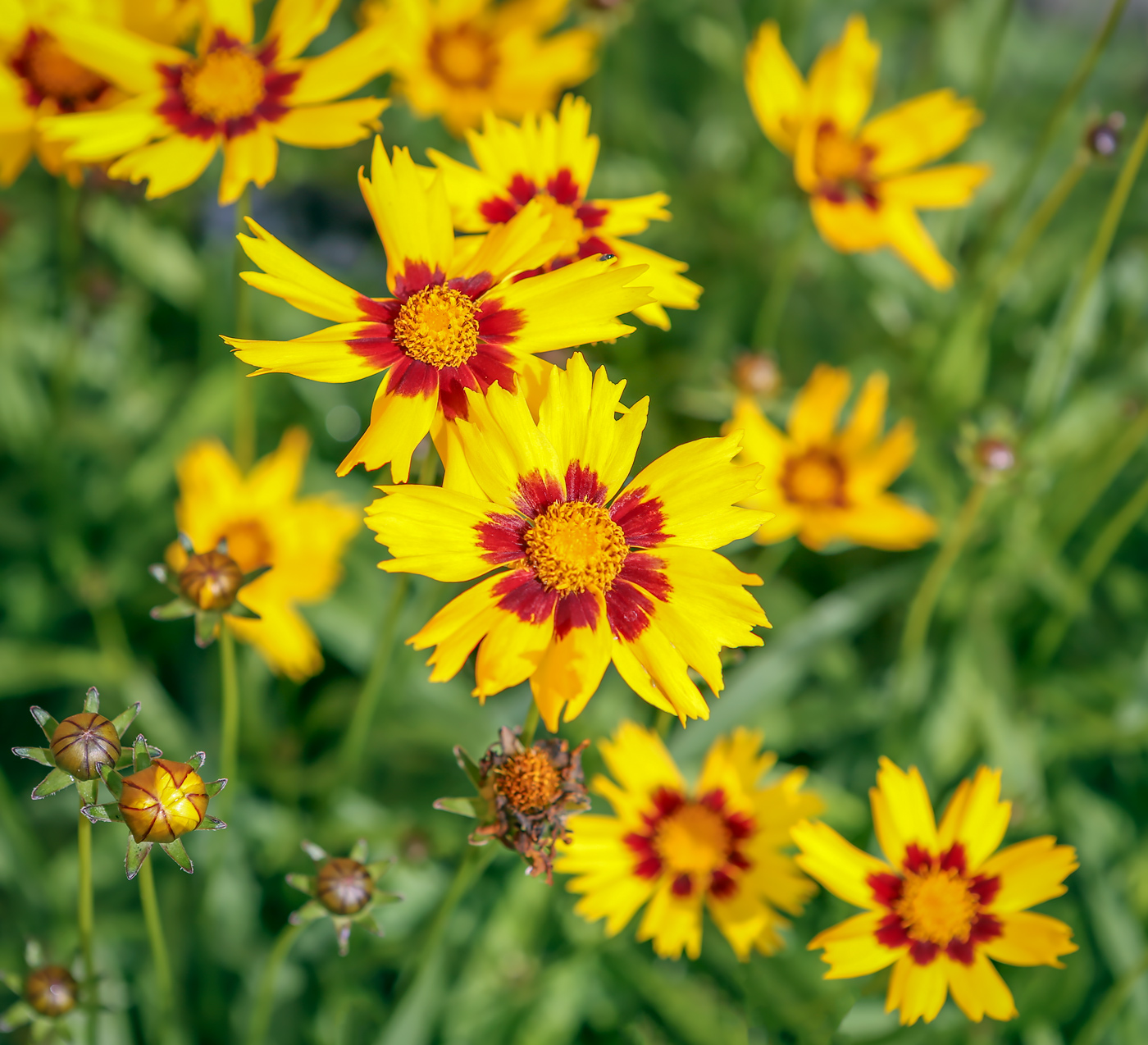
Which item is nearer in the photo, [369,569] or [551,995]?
[551,995]

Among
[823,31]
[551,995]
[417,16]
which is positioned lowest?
[551,995]

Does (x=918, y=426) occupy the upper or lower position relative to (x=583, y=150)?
upper

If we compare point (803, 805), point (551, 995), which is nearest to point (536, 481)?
point (803, 805)

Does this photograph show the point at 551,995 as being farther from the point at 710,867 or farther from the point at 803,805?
the point at 803,805

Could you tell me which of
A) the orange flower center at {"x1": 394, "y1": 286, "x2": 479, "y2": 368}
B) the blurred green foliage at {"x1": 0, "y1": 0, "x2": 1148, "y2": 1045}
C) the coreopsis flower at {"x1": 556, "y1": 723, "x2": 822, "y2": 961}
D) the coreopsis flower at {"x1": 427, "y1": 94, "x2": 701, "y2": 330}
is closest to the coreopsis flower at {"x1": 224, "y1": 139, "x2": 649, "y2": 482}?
the orange flower center at {"x1": 394, "y1": 286, "x2": 479, "y2": 368}

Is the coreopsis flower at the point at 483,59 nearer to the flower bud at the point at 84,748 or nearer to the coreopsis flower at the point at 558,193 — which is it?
the coreopsis flower at the point at 558,193

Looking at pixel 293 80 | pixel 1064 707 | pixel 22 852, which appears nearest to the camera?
pixel 293 80

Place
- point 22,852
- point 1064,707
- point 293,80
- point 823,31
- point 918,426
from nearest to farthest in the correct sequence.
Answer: point 293,80
point 22,852
point 1064,707
point 918,426
point 823,31
